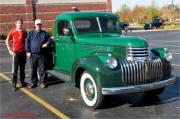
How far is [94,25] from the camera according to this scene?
5930 millimetres

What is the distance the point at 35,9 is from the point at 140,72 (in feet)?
104

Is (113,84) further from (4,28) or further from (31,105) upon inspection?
(4,28)

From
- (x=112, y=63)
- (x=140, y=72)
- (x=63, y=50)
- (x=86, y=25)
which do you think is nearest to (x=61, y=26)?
(x=63, y=50)

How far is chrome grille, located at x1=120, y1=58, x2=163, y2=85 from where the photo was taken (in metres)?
4.57

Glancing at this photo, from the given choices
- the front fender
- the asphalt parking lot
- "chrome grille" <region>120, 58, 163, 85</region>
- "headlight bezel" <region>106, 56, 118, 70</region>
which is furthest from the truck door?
"chrome grille" <region>120, 58, 163, 85</region>

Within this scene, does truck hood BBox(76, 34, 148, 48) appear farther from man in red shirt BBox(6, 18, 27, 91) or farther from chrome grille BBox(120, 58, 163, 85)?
man in red shirt BBox(6, 18, 27, 91)

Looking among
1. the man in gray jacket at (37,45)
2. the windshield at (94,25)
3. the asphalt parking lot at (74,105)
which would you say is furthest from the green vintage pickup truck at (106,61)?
the man in gray jacket at (37,45)

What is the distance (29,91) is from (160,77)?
343 cm

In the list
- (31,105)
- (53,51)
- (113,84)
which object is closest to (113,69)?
(113,84)

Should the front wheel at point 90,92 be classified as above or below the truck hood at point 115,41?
below

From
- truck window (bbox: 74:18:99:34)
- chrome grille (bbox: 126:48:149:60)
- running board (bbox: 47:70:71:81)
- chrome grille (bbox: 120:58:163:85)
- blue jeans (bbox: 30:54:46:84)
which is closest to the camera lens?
chrome grille (bbox: 120:58:163:85)

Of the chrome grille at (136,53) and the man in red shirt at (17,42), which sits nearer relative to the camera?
the chrome grille at (136,53)

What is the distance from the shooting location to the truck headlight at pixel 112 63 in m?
4.48

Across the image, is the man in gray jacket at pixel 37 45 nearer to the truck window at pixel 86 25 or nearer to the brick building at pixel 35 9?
the truck window at pixel 86 25
